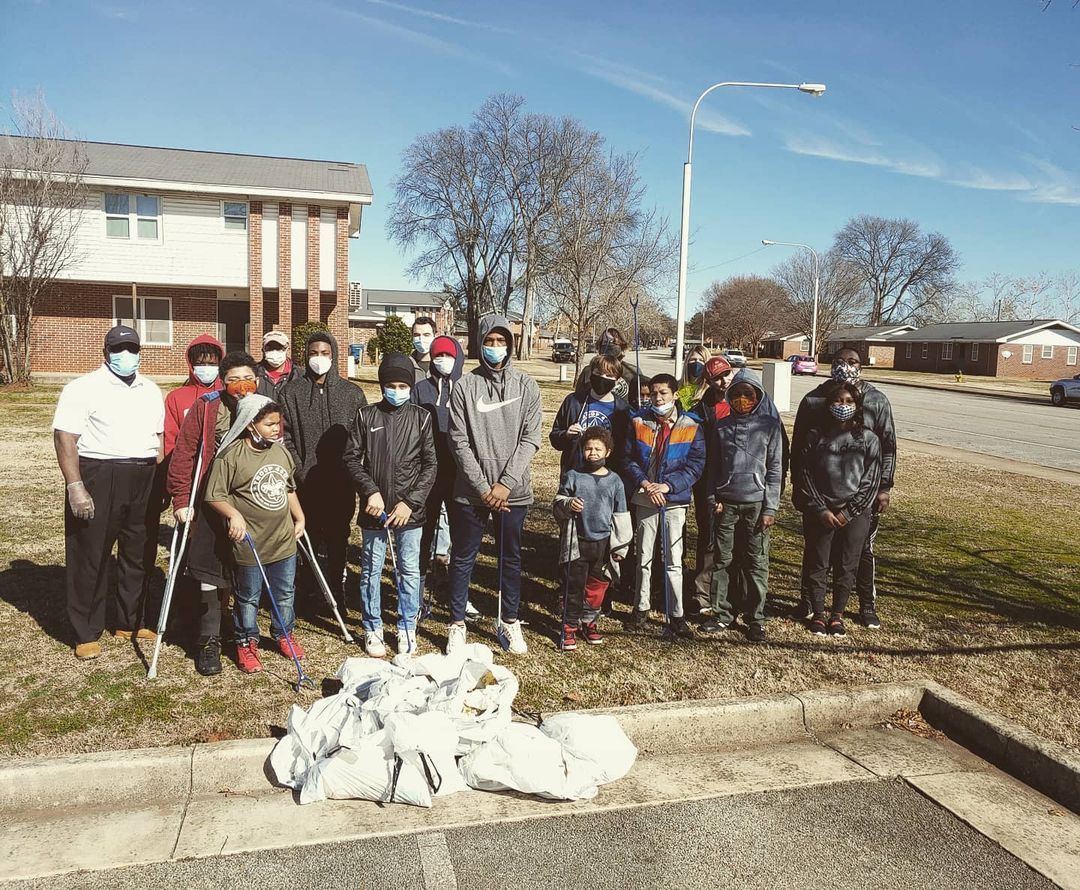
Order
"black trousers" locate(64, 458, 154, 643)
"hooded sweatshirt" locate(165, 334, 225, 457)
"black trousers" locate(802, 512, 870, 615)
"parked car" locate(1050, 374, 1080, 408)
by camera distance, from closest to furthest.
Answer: "black trousers" locate(64, 458, 154, 643), "hooded sweatshirt" locate(165, 334, 225, 457), "black trousers" locate(802, 512, 870, 615), "parked car" locate(1050, 374, 1080, 408)

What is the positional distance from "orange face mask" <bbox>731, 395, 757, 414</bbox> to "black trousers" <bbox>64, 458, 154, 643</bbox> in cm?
382

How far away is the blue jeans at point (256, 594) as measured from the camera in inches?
197

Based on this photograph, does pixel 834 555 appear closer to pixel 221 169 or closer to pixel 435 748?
pixel 435 748

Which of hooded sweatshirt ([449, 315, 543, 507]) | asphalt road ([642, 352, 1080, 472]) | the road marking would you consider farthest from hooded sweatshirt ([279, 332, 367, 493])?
asphalt road ([642, 352, 1080, 472])

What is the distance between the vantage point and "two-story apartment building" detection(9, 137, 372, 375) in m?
26.1

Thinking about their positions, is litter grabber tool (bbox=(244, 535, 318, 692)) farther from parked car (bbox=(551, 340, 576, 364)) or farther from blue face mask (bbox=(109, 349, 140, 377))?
parked car (bbox=(551, 340, 576, 364))

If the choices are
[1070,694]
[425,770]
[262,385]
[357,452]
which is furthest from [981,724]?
[262,385]

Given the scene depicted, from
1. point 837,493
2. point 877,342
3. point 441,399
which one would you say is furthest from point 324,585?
point 877,342

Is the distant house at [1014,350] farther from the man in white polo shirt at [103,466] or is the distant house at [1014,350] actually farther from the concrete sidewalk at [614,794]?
the man in white polo shirt at [103,466]

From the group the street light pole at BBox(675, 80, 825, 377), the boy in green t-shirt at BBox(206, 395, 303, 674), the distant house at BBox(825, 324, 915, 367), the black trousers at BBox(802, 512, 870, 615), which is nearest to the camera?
the boy in green t-shirt at BBox(206, 395, 303, 674)

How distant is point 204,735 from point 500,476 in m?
2.25

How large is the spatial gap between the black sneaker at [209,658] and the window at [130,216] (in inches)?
969

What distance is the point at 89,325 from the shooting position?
27.1m

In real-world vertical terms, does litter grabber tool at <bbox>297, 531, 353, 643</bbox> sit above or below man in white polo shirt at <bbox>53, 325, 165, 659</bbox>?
below
